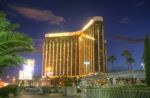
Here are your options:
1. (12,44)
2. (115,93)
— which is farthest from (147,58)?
(12,44)

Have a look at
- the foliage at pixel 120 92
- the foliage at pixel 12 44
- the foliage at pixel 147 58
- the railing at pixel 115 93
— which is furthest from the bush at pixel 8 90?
the foliage at pixel 12 44

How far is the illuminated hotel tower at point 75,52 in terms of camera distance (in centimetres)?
17862

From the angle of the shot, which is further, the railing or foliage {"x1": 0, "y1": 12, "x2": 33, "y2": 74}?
the railing

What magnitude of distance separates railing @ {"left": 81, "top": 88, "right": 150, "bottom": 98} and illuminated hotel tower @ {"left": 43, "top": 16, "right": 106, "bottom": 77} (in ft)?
505

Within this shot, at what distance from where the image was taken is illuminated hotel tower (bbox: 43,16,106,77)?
17862cm

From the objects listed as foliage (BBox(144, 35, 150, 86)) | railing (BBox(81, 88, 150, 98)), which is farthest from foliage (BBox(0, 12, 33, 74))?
foliage (BBox(144, 35, 150, 86))

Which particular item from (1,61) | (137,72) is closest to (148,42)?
(1,61)

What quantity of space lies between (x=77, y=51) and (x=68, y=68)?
15.7 metres

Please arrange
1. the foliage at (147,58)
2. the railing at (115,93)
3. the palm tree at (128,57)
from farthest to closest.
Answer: the palm tree at (128,57) < the foliage at (147,58) < the railing at (115,93)

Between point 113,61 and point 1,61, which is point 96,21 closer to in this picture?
point 113,61

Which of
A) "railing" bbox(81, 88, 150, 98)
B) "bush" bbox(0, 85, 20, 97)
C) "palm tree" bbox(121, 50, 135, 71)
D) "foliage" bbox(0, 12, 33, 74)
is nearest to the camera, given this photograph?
"foliage" bbox(0, 12, 33, 74)

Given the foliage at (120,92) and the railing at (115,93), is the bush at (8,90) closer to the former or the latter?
the railing at (115,93)

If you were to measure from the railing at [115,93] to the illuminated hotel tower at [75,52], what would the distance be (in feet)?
505

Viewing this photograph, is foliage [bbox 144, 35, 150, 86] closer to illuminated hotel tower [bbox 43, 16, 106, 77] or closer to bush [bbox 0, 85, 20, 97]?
bush [bbox 0, 85, 20, 97]
